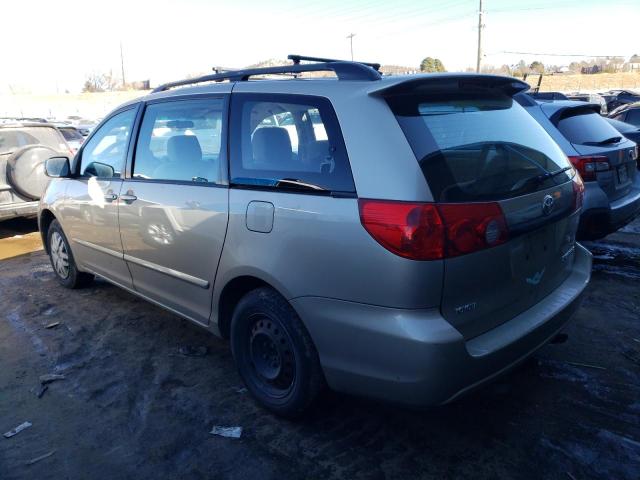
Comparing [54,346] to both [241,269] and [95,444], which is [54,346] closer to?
[95,444]

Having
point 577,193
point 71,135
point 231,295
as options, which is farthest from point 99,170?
point 71,135

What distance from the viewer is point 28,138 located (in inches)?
316

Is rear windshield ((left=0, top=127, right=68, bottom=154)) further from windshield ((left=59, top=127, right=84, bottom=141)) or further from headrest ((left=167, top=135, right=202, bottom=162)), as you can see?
windshield ((left=59, top=127, right=84, bottom=141))

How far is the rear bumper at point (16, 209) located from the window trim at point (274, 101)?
5.76 m

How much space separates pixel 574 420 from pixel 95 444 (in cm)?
260

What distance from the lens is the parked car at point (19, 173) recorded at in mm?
7301

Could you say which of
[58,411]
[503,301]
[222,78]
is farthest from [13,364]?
[503,301]

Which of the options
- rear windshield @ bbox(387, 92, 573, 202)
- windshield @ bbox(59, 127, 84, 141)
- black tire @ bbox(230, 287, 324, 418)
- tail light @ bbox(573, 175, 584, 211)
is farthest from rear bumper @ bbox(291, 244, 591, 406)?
windshield @ bbox(59, 127, 84, 141)

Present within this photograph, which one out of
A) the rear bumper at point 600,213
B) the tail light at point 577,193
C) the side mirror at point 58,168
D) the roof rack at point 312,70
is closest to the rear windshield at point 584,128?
the rear bumper at point 600,213

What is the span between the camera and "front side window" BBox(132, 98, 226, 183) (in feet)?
10.4

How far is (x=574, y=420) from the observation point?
2.84 m

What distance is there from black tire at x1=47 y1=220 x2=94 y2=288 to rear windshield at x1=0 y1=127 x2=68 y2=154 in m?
3.18

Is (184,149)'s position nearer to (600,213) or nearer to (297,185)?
(297,185)

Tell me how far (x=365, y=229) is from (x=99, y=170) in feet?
9.52
